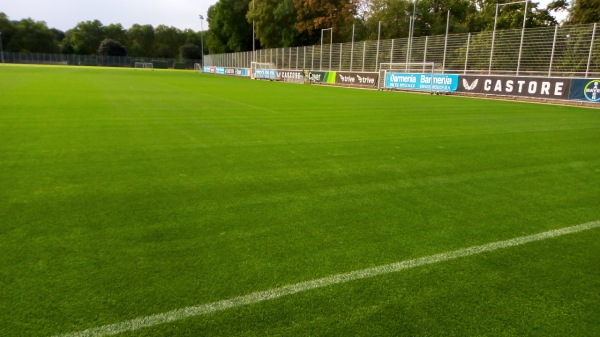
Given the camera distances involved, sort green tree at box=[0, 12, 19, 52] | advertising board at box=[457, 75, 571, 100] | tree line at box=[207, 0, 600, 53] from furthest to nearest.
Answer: green tree at box=[0, 12, 19, 52], tree line at box=[207, 0, 600, 53], advertising board at box=[457, 75, 571, 100]

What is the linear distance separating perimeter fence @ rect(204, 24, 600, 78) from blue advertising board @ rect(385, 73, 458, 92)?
1.99 metres

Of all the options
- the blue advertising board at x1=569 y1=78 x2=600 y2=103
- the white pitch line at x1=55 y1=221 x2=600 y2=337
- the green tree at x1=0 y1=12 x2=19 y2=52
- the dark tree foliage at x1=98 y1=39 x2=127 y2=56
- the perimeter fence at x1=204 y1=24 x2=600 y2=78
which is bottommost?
the white pitch line at x1=55 y1=221 x2=600 y2=337

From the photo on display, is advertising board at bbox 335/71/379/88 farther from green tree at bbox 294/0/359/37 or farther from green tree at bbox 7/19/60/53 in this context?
green tree at bbox 7/19/60/53

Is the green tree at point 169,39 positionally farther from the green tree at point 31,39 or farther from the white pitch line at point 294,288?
the white pitch line at point 294,288

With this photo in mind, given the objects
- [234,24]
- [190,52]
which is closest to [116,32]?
[190,52]

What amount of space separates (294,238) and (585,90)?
18033 mm

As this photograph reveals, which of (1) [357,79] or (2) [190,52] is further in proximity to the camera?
(2) [190,52]

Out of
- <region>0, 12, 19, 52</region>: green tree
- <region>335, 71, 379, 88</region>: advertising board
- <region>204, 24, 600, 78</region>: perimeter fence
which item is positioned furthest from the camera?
<region>0, 12, 19, 52</region>: green tree

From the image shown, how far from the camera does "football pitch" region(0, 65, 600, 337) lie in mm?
2623

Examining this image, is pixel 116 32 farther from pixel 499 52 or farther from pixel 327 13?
pixel 499 52

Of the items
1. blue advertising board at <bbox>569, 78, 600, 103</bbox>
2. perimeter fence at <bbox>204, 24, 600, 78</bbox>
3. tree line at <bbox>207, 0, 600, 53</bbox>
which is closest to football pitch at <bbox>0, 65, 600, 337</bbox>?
blue advertising board at <bbox>569, 78, 600, 103</bbox>

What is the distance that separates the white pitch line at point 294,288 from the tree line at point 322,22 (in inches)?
1151

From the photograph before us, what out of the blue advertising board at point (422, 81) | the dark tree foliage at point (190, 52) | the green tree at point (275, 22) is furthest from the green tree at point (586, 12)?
the dark tree foliage at point (190, 52)

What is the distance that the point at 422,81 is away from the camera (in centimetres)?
2589
